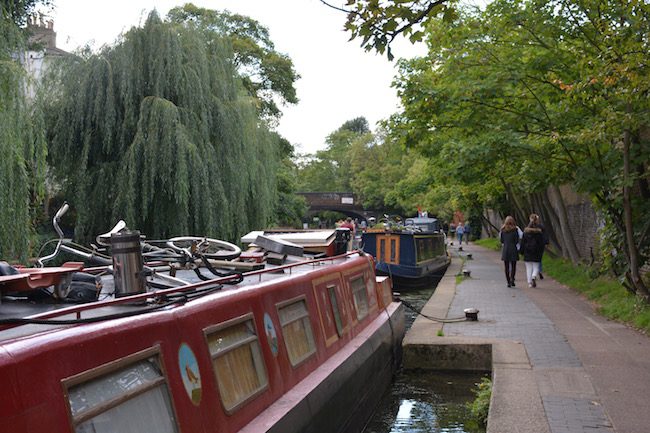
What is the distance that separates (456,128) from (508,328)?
656 cm

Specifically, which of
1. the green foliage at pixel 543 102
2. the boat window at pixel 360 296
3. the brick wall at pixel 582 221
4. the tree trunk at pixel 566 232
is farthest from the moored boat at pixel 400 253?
the boat window at pixel 360 296

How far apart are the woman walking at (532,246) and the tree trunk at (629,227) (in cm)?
432

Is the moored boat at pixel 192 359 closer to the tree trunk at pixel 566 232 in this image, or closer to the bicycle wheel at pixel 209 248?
the bicycle wheel at pixel 209 248

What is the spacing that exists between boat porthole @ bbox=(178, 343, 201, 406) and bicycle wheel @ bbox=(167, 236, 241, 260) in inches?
77.7

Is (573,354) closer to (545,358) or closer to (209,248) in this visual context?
(545,358)

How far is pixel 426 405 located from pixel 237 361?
157 inches

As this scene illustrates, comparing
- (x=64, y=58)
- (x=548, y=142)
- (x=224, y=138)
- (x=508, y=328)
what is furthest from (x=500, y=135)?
(x=64, y=58)

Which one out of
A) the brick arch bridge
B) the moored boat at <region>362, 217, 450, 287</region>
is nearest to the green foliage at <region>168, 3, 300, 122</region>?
the moored boat at <region>362, 217, 450, 287</region>

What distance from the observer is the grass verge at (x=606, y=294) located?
9846 mm

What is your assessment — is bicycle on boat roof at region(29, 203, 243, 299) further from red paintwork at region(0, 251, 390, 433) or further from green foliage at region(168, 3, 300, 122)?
green foliage at region(168, 3, 300, 122)

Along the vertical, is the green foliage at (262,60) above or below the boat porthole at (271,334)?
above

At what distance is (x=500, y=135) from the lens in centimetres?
1360

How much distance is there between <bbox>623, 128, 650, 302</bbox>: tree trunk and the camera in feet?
33.4

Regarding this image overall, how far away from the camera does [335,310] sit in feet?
23.2
